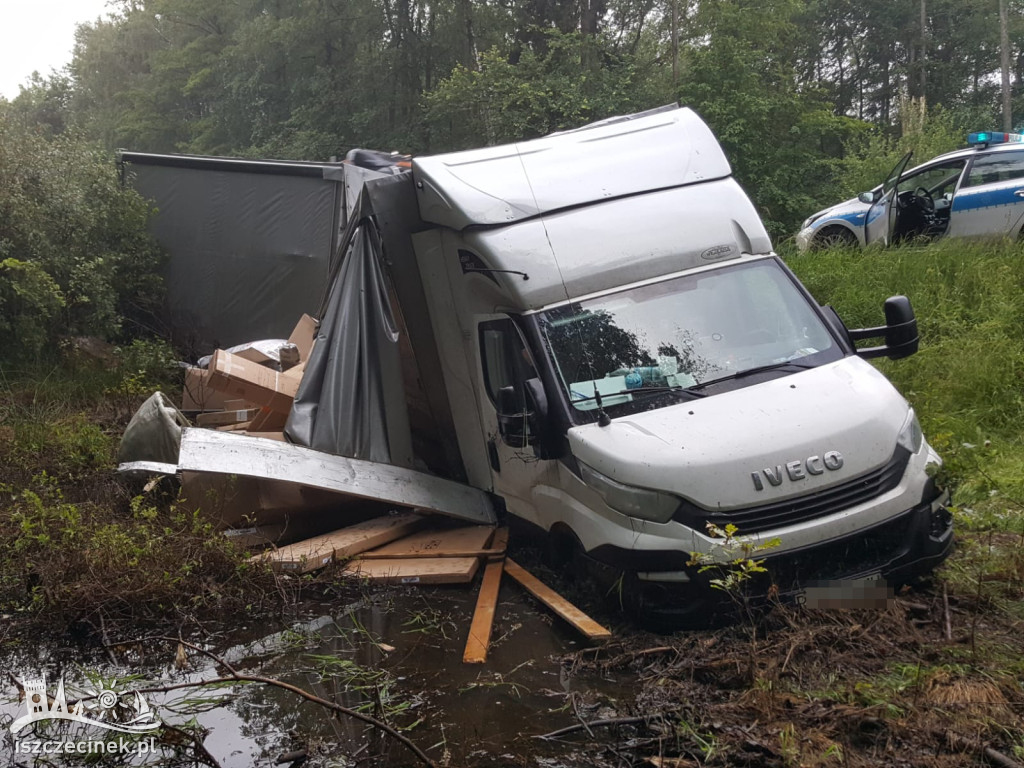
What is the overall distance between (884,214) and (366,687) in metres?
9.74

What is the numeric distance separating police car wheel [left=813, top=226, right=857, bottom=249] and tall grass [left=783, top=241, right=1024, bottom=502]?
0.89 metres

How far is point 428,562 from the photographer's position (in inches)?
241

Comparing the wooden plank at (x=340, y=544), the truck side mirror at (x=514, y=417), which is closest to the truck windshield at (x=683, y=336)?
the truck side mirror at (x=514, y=417)

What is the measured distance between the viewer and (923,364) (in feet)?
28.4

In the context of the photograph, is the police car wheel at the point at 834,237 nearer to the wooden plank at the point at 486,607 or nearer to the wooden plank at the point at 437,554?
the wooden plank at the point at 486,607

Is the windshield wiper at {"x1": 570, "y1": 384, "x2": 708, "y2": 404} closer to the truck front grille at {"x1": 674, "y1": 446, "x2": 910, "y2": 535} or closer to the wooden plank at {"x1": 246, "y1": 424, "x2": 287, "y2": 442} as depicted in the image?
the truck front grille at {"x1": 674, "y1": 446, "x2": 910, "y2": 535}

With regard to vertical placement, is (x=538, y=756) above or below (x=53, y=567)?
below

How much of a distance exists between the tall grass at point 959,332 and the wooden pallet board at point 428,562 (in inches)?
125

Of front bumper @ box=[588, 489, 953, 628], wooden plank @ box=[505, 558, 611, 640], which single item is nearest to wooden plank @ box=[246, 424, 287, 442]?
wooden plank @ box=[505, 558, 611, 640]

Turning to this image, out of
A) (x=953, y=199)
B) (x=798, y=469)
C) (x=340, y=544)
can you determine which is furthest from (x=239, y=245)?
(x=798, y=469)

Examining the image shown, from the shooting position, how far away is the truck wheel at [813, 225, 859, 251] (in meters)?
12.3

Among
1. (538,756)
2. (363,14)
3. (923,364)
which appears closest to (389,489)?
(538,756)

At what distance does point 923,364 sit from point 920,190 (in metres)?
3.98

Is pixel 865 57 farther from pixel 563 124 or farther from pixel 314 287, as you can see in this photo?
pixel 314 287
